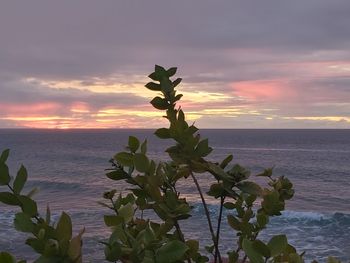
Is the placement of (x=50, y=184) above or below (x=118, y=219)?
below

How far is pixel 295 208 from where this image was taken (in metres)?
42.5

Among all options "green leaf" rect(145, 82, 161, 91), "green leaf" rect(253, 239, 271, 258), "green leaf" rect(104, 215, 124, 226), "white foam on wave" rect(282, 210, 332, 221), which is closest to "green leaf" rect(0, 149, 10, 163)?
"green leaf" rect(104, 215, 124, 226)

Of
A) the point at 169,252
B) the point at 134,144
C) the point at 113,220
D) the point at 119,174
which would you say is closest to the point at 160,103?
the point at 134,144

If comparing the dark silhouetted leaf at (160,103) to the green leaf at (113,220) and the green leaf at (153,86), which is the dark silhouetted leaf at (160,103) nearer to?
the green leaf at (153,86)

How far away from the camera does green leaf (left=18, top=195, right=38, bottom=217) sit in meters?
1.62

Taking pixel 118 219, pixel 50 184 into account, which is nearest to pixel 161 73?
pixel 118 219

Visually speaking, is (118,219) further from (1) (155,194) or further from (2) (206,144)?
(2) (206,144)

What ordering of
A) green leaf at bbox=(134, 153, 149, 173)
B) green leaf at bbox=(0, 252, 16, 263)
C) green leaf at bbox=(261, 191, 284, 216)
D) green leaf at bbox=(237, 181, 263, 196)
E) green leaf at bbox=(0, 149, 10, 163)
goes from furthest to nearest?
green leaf at bbox=(261, 191, 284, 216) → green leaf at bbox=(237, 181, 263, 196) → green leaf at bbox=(134, 153, 149, 173) → green leaf at bbox=(0, 149, 10, 163) → green leaf at bbox=(0, 252, 16, 263)

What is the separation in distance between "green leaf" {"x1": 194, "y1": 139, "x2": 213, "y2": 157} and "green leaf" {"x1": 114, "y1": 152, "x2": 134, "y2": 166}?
11.4 inches

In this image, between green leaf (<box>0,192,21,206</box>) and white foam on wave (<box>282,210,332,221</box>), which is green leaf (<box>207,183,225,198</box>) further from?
white foam on wave (<box>282,210,332,221</box>)

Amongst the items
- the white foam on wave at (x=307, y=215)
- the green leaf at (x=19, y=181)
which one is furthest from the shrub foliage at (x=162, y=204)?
the white foam on wave at (x=307, y=215)

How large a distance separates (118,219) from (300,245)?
29226 millimetres

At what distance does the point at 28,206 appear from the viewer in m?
1.62

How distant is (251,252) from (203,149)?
567 mm
